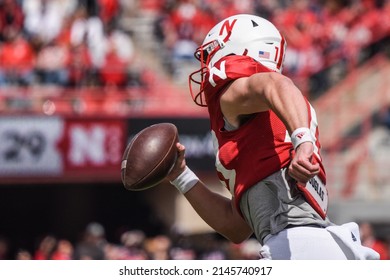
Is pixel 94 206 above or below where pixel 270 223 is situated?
below

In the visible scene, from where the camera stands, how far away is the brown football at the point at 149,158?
4.21m

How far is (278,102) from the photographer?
362cm

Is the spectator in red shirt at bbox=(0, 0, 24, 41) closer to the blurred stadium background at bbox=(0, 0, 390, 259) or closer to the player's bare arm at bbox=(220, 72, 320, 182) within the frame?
the blurred stadium background at bbox=(0, 0, 390, 259)

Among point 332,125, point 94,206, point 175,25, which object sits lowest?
point 94,206

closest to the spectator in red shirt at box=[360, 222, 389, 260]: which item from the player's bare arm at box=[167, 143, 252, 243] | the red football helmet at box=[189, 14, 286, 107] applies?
the player's bare arm at box=[167, 143, 252, 243]

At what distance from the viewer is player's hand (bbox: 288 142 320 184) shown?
346 centimetres

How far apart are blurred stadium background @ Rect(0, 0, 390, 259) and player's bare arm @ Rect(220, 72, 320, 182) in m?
7.37

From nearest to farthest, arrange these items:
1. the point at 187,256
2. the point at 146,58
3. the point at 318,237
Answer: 1. the point at 318,237
2. the point at 187,256
3. the point at 146,58

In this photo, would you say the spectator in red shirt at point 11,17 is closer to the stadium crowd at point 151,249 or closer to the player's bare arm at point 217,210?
the stadium crowd at point 151,249

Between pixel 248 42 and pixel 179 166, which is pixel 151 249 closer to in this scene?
pixel 179 166

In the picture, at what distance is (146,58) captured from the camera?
1616cm

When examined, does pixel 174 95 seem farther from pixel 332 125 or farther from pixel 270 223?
A: pixel 270 223
